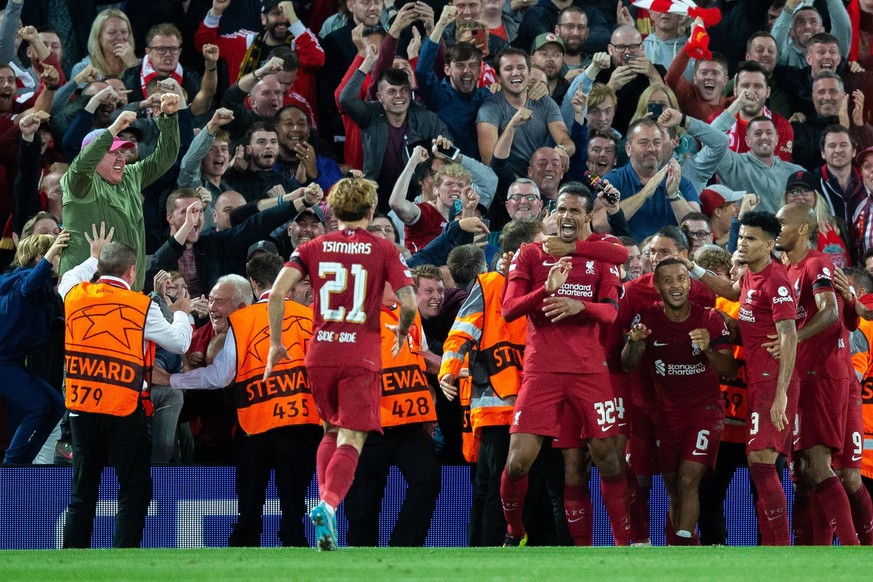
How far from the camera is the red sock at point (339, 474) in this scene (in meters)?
7.26

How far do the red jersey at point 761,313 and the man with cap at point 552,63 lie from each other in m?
5.43

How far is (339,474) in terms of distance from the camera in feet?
24.1

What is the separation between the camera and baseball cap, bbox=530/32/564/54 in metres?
14.0

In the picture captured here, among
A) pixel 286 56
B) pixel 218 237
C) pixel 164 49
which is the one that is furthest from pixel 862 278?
pixel 164 49

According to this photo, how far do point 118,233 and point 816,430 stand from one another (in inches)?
206

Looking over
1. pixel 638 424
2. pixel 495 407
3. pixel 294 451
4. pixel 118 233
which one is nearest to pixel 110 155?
pixel 118 233

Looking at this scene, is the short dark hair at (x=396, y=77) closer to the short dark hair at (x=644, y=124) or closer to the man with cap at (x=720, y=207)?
the short dark hair at (x=644, y=124)

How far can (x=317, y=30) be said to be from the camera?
14.9m

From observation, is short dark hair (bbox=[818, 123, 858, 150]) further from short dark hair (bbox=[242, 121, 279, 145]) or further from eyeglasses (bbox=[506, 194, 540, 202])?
short dark hair (bbox=[242, 121, 279, 145])

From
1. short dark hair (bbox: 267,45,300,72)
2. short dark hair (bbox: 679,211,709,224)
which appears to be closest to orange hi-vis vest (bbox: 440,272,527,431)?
short dark hair (bbox: 679,211,709,224)

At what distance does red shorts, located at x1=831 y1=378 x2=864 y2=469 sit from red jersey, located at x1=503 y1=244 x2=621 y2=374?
171 cm

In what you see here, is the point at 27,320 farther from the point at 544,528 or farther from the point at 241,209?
the point at 544,528

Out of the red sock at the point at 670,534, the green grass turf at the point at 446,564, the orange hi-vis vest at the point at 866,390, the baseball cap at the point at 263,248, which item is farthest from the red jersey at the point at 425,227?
the green grass turf at the point at 446,564

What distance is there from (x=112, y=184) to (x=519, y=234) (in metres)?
3.31
